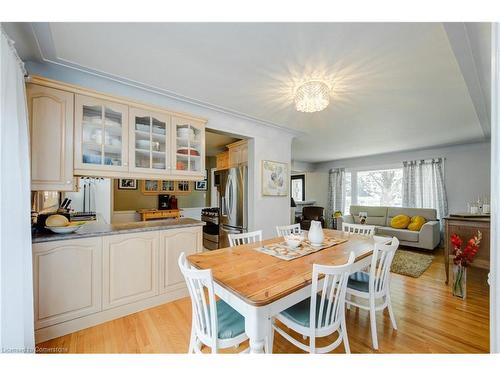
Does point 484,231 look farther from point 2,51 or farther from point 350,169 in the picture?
point 2,51

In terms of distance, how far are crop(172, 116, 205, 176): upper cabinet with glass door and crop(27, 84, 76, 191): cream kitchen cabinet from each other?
89cm

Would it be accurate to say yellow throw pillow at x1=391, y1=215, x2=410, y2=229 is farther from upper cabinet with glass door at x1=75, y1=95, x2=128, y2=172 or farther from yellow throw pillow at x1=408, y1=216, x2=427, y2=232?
upper cabinet with glass door at x1=75, y1=95, x2=128, y2=172

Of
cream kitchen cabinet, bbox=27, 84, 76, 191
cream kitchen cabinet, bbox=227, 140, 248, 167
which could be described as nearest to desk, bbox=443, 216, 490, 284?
cream kitchen cabinet, bbox=227, 140, 248, 167

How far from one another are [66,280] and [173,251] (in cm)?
87

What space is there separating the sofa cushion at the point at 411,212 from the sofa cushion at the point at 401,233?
1.48ft

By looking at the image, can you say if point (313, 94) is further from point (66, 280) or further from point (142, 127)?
point (66, 280)

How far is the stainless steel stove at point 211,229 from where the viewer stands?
3.78 metres

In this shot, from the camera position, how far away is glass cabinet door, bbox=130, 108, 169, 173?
207cm

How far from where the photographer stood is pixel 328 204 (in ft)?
21.9

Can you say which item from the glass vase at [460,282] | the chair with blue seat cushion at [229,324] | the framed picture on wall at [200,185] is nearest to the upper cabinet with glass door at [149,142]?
the chair with blue seat cushion at [229,324]

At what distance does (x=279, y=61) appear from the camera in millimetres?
1601

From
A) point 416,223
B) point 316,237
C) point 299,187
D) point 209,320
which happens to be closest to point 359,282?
point 316,237

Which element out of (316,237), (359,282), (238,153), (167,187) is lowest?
(359,282)

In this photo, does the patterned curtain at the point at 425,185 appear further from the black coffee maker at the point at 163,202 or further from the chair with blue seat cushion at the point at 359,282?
the black coffee maker at the point at 163,202
